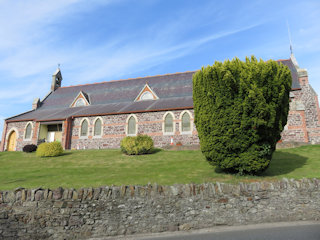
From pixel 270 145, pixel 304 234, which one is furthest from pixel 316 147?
pixel 304 234

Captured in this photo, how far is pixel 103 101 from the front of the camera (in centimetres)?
2998

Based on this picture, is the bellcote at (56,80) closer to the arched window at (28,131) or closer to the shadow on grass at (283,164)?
the arched window at (28,131)

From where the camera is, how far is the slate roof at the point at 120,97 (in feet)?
81.6

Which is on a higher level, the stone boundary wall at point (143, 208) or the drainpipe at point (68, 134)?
the drainpipe at point (68, 134)

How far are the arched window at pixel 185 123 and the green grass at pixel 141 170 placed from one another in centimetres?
534

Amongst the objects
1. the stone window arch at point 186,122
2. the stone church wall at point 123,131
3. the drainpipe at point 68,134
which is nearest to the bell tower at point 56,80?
the drainpipe at point 68,134

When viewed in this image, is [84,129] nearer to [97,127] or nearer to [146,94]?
[97,127]

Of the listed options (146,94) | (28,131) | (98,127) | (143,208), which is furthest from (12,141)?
(143,208)

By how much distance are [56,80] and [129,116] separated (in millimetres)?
20716

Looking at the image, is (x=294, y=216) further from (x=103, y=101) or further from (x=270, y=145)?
(x=103, y=101)

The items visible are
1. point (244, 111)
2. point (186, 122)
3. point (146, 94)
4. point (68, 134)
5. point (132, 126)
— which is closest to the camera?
point (244, 111)

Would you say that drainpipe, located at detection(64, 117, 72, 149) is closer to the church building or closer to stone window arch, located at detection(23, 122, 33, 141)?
the church building

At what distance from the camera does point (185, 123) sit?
22.7 metres

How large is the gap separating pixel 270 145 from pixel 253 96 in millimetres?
2690
